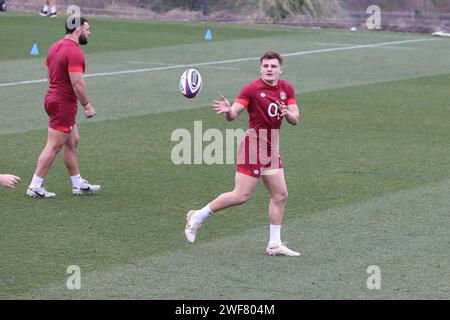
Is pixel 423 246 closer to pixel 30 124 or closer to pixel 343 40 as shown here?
pixel 30 124

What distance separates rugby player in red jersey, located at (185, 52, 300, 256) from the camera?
32.6ft

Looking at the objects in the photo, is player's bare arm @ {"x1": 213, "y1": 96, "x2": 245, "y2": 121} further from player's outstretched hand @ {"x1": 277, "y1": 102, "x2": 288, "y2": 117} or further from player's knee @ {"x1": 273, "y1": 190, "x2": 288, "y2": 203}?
player's knee @ {"x1": 273, "y1": 190, "x2": 288, "y2": 203}

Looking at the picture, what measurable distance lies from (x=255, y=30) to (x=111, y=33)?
14.6 ft

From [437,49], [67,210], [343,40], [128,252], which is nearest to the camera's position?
[128,252]

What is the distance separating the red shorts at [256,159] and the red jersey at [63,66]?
→ 10.1 feet

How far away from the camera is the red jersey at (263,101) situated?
9.92 m

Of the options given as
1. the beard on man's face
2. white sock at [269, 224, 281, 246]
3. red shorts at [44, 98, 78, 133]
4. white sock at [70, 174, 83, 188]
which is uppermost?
the beard on man's face

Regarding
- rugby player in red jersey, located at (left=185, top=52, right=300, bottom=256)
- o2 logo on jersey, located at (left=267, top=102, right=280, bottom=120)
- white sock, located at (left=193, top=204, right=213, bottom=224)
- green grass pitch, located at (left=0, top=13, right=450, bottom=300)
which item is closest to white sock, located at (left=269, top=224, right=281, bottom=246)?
rugby player in red jersey, located at (left=185, top=52, right=300, bottom=256)

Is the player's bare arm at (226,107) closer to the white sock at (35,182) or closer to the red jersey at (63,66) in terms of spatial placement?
the red jersey at (63,66)

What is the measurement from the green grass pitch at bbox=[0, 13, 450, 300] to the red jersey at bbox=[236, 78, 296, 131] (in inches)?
Answer: 46.2

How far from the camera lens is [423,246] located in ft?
33.8

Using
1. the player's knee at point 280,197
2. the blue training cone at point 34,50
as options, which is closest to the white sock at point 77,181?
the player's knee at point 280,197

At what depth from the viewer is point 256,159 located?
10.0 metres
